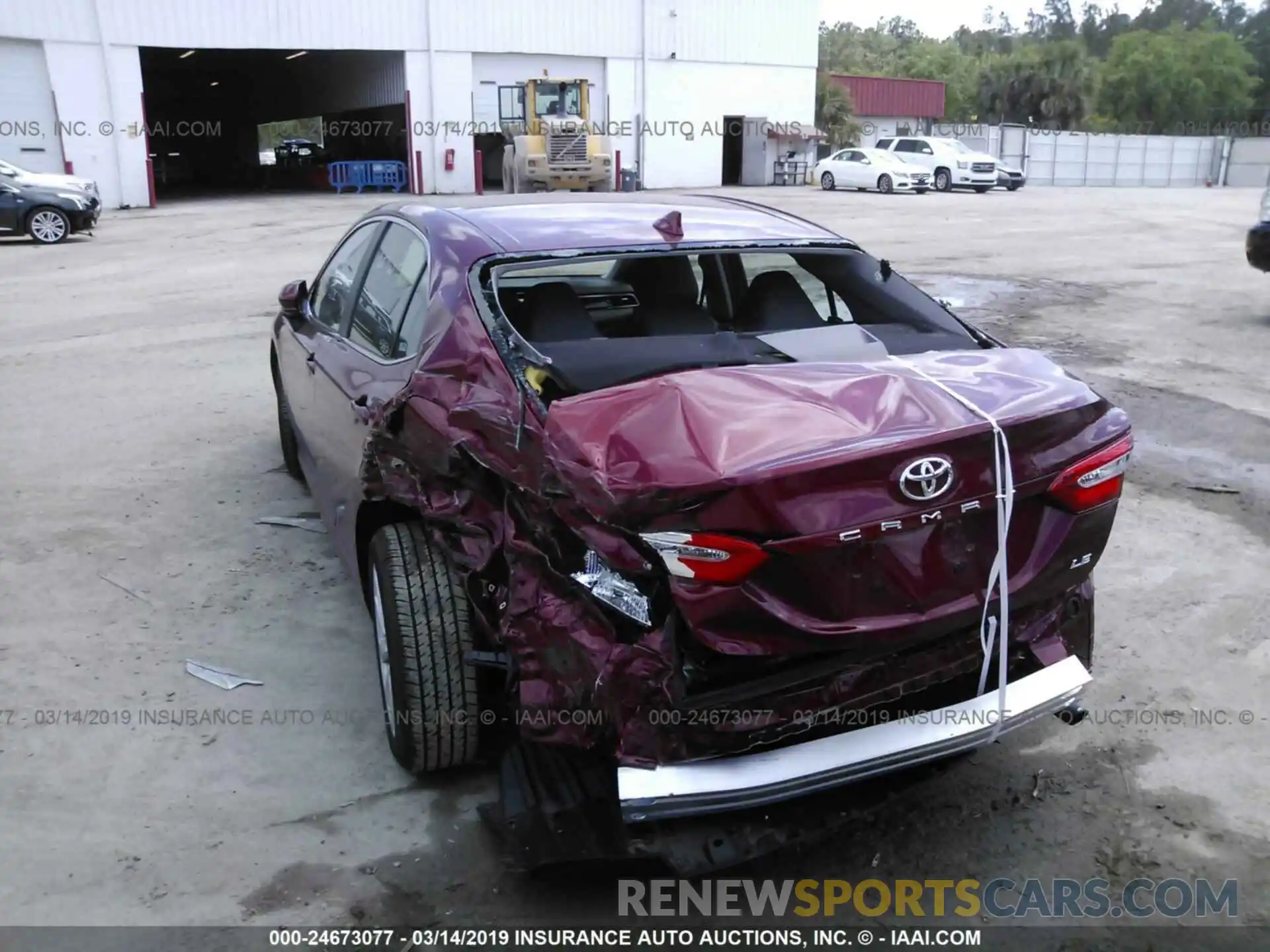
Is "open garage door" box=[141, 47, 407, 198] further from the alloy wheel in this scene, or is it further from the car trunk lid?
the car trunk lid

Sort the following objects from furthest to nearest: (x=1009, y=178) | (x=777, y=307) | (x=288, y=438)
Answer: (x=1009, y=178)
(x=288, y=438)
(x=777, y=307)

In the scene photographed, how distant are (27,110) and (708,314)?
2757cm

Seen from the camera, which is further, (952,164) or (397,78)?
(952,164)

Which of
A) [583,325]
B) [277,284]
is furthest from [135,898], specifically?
[277,284]

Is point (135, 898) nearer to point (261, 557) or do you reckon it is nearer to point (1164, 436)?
point (261, 557)

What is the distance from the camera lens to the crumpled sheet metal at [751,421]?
2.29m

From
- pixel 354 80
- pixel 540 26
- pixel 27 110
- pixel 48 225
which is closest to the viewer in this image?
pixel 48 225

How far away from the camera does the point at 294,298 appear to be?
4973 mm

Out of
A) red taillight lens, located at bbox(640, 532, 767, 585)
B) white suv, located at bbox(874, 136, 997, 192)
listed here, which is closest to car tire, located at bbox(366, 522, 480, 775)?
red taillight lens, located at bbox(640, 532, 767, 585)

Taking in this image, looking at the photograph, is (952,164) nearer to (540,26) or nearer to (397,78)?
(540,26)

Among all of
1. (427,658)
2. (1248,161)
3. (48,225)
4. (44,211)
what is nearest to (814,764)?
(427,658)

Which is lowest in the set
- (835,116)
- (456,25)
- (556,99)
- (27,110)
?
(27,110)

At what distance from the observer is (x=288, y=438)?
18.7 ft

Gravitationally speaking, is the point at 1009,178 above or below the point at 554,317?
above
